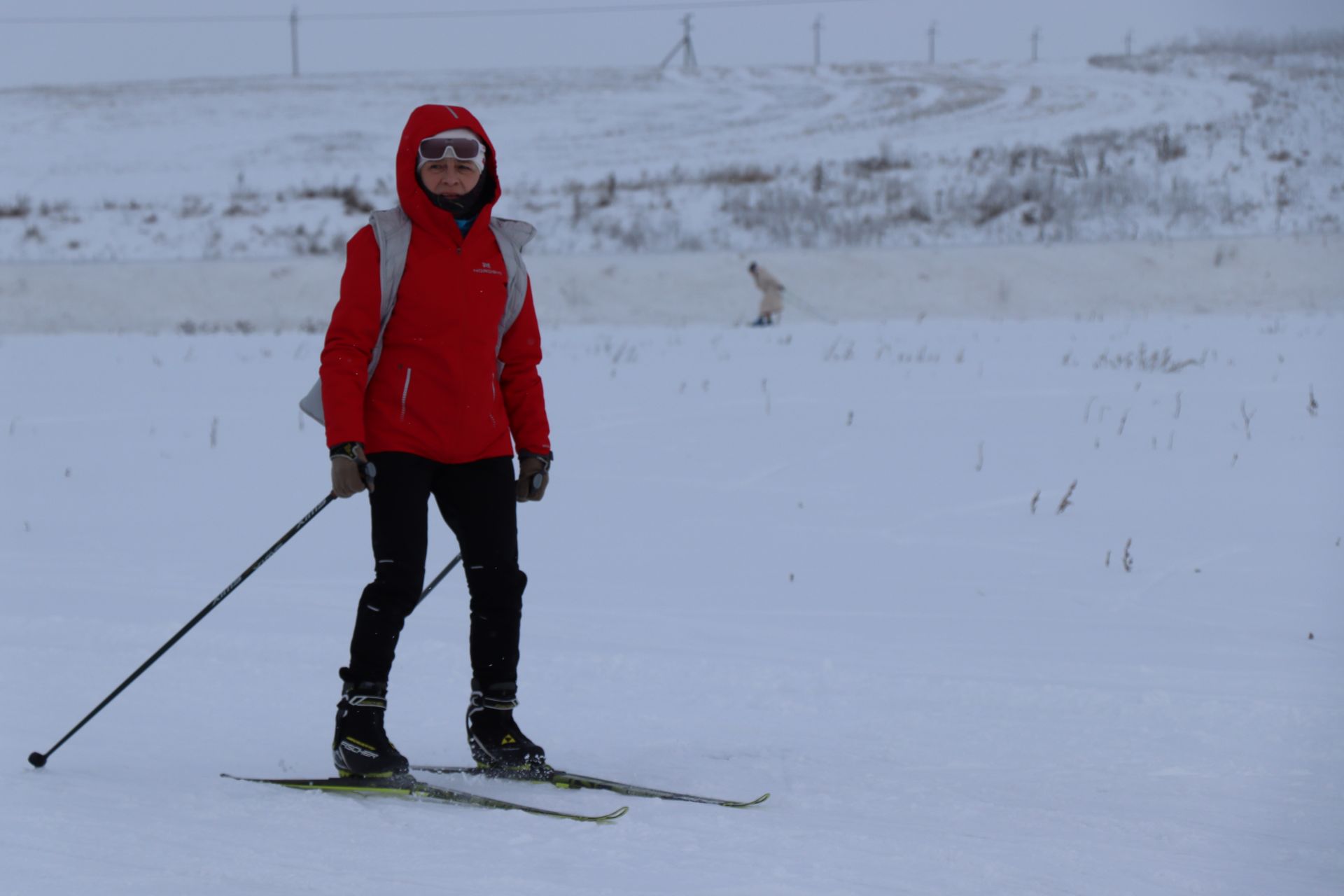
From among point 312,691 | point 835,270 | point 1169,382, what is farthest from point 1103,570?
point 835,270

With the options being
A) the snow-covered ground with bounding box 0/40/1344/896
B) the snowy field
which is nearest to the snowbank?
the snow-covered ground with bounding box 0/40/1344/896

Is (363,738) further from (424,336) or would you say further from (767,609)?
(767,609)

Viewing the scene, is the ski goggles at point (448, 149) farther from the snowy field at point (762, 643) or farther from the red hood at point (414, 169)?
the snowy field at point (762, 643)

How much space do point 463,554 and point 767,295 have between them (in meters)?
15.7

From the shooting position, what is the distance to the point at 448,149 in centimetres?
339

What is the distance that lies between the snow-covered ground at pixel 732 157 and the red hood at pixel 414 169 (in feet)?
70.3

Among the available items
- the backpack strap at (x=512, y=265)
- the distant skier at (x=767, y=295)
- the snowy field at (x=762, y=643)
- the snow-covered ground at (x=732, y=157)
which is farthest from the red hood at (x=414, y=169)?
the snow-covered ground at (x=732, y=157)

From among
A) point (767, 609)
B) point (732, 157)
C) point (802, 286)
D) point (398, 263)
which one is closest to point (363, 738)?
point (398, 263)

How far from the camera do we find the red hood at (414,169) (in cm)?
339

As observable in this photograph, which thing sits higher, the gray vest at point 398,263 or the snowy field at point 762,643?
the gray vest at point 398,263

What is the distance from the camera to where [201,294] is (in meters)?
21.8

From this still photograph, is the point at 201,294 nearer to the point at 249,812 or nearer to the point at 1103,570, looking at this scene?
the point at 1103,570

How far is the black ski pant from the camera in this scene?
133 inches

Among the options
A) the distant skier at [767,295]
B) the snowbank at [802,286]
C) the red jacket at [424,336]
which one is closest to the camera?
the red jacket at [424,336]
